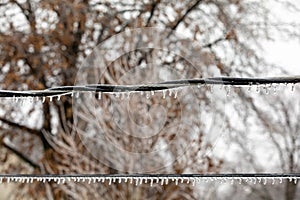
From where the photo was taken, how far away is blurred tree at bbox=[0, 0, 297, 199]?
2359mm

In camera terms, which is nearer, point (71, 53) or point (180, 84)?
point (180, 84)

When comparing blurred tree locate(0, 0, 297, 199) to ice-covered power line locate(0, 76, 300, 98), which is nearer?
ice-covered power line locate(0, 76, 300, 98)

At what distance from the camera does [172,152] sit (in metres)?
2.25

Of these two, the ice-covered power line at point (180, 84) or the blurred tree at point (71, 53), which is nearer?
the ice-covered power line at point (180, 84)

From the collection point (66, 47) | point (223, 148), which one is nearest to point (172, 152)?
point (223, 148)

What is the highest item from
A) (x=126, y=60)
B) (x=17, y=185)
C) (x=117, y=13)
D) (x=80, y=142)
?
(x=117, y=13)

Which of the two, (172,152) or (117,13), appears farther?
(117,13)

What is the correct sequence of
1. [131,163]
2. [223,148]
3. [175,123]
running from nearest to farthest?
1. [131,163]
2. [175,123]
3. [223,148]

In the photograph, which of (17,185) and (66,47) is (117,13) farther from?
(17,185)

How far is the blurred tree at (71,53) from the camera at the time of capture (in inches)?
92.9

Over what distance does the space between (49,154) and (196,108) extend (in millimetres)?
631

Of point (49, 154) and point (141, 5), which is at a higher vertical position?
point (141, 5)

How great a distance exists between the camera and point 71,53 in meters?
2.46

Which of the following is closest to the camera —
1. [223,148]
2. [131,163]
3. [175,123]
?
[131,163]
